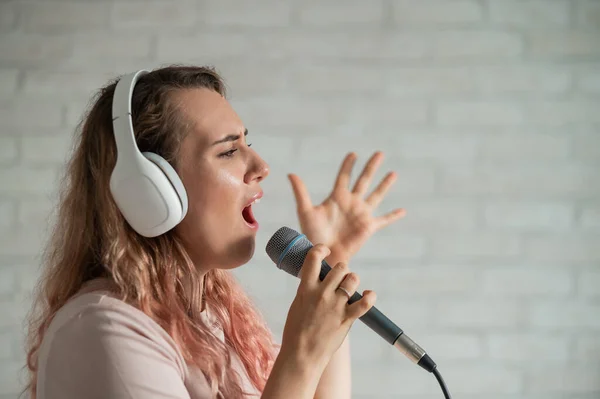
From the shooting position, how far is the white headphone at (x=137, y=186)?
1.15m

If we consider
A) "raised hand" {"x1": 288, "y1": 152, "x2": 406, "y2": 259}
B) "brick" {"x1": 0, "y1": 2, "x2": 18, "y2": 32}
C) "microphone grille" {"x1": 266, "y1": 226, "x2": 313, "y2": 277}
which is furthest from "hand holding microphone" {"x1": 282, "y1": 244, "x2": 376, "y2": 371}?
"brick" {"x1": 0, "y1": 2, "x2": 18, "y2": 32}

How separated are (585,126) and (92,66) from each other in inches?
62.5

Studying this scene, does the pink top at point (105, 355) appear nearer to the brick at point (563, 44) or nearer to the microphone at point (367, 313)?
the microphone at point (367, 313)

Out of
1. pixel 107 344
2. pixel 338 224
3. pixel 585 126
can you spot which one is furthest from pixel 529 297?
pixel 107 344

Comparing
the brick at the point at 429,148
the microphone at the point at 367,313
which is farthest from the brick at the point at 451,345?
the microphone at the point at 367,313

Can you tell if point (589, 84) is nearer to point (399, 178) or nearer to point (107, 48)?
point (399, 178)

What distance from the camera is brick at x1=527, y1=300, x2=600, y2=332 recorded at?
2344mm

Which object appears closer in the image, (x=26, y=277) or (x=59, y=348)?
(x=59, y=348)

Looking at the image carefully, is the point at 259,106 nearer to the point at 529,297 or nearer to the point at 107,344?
the point at 529,297

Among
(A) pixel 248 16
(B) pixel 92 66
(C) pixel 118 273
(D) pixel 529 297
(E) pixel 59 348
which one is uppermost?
(A) pixel 248 16

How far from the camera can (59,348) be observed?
1039 millimetres

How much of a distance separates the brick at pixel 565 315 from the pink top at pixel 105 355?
154 centimetres

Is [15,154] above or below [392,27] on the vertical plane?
below

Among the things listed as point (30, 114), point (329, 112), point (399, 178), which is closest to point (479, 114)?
point (399, 178)
